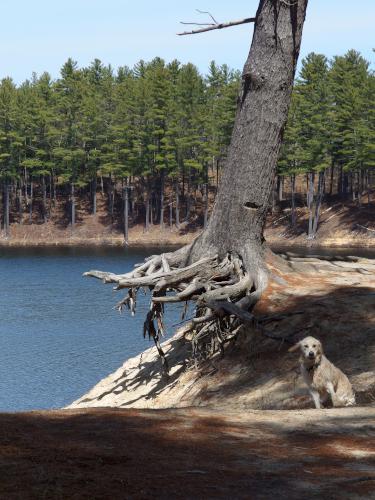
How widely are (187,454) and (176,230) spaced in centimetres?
8777

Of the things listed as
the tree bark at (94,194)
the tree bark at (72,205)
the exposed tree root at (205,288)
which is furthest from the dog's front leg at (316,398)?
the tree bark at (94,194)

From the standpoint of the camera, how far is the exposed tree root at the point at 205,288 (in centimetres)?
1471

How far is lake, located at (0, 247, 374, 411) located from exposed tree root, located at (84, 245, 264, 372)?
8.45 metres

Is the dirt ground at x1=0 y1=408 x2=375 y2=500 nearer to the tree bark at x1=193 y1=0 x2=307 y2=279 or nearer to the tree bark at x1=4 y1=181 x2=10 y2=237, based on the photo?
the tree bark at x1=193 y1=0 x2=307 y2=279

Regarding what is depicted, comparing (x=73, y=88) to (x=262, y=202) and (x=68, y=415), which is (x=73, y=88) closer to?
(x=262, y=202)

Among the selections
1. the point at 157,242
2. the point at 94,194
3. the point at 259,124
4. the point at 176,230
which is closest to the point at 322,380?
the point at 259,124

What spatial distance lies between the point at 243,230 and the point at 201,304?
2.13m

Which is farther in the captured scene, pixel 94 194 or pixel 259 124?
pixel 94 194

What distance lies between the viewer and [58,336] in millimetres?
34375

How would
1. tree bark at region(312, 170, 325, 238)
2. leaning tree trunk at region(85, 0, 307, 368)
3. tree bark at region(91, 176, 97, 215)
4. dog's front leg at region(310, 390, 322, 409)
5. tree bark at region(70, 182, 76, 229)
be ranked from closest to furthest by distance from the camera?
dog's front leg at region(310, 390, 322, 409)
leaning tree trunk at region(85, 0, 307, 368)
tree bark at region(312, 170, 325, 238)
tree bark at region(70, 182, 76, 229)
tree bark at region(91, 176, 97, 215)

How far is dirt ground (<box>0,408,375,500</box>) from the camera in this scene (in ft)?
18.1

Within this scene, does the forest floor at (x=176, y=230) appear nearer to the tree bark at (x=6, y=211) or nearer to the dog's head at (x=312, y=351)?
the tree bark at (x=6, y=211)

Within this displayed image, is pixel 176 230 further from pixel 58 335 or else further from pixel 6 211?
pixel 58 335

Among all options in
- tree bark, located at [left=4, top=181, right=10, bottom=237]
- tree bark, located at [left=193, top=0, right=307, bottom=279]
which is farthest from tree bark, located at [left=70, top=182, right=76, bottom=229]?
tree bark, located at [left=193, top=0, right=307, bottom=279]
